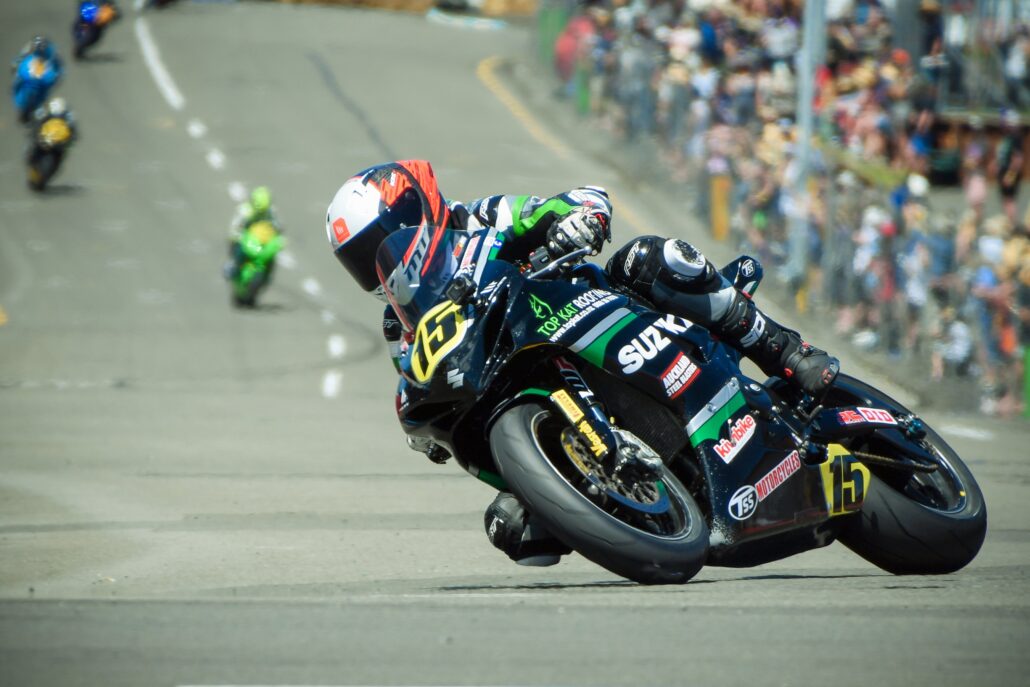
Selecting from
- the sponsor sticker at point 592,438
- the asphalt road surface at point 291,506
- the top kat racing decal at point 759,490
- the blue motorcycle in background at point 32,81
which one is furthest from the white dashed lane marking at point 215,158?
the sponsor sticker at point 592,438

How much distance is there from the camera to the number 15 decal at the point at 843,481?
6.05 m

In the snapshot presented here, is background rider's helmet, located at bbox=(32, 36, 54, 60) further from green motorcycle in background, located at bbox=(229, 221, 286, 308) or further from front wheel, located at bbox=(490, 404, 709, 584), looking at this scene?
front wheel, located at bbox=(490, 404, 709, 584)

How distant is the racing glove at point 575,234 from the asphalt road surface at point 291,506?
1236 mm

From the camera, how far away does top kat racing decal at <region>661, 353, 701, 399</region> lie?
5.67 m

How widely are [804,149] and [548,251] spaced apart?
1177 cm

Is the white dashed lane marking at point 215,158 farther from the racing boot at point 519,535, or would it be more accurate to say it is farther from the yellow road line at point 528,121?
the racing boot at point 519,535

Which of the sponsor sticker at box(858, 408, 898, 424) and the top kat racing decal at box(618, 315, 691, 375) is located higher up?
the top kat racing decal at box(618, 315, 691, 375)

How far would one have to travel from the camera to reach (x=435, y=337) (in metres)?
5.36

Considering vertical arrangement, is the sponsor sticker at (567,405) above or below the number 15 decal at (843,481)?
above

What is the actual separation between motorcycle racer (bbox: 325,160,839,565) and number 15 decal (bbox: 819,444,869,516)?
0.88 ft

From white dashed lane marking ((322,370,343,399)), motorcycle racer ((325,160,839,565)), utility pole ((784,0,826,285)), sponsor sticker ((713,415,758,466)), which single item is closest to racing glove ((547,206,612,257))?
motorcycle racer ((325,160,839,565))

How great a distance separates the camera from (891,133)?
59.1ft

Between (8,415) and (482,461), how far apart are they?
7.55 meters

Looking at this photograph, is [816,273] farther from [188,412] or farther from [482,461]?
[482,461]
